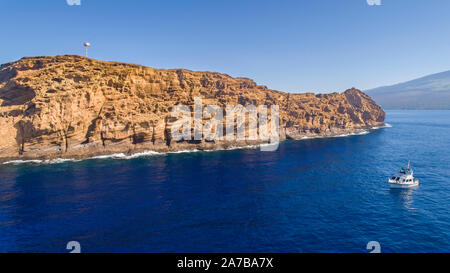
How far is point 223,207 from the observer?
35.6 m

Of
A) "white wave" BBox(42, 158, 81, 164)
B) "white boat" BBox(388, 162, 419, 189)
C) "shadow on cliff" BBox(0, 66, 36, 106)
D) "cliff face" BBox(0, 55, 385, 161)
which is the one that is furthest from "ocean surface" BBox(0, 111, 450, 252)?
"shadow on cliff" BBox(0, 66, 36, 106)

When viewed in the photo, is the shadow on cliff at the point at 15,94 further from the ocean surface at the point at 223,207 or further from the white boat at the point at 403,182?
the white boat at the point at 403,182

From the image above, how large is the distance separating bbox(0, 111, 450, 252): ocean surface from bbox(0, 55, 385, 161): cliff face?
12.3m

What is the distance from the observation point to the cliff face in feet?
226

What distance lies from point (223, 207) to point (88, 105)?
220 ft

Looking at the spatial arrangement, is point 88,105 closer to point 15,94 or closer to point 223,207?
point 15,94

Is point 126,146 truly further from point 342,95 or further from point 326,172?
point 342,95

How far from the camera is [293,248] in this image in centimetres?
2489

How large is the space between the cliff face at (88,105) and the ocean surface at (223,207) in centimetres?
1227

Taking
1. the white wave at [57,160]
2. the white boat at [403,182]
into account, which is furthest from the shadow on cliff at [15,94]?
the white boat at [403,182]

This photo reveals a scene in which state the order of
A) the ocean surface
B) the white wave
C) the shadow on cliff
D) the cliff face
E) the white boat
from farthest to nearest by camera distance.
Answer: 1. the shadow on cliff
2. the cliff face
3. the white wave
4. the white boat
5. the ocean surface

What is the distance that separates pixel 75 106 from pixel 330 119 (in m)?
130

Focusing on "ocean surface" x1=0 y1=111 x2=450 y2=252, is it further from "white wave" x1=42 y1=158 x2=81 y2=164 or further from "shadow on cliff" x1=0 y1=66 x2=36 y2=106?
"shadow on cliff" x1=0 y1=66 x2=36 y2=106

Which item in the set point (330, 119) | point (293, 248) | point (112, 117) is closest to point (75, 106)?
point (112, 117)
